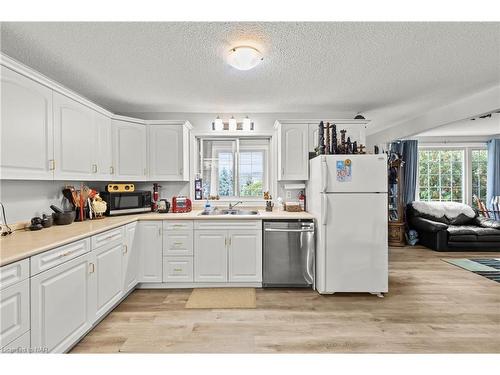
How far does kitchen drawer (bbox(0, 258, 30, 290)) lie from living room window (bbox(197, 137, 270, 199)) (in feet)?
8.46

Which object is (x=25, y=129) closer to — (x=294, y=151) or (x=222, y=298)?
(x=222, y=298)

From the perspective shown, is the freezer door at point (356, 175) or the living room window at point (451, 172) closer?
the freezer door at point (356, 175)

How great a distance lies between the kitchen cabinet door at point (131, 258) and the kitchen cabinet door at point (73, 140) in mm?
751

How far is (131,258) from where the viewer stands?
2793 millimetres

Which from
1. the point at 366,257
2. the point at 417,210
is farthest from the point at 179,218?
the point at 417,210

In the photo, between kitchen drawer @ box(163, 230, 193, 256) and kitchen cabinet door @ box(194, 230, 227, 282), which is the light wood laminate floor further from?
kitchen drawer @ box(163, 230, 193, 256)

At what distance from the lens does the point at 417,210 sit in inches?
207

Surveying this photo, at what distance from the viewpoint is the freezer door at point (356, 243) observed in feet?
9.04

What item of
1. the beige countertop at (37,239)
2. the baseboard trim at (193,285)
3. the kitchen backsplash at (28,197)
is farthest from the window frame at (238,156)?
the kitchen backsplash at (28,197)

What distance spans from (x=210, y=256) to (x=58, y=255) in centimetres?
159

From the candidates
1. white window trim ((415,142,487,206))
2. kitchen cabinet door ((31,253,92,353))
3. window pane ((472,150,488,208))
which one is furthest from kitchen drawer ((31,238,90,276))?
window pane ((472,150,488,208))

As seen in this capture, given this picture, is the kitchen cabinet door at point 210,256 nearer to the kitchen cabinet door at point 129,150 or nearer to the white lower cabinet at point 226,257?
the white lower cabinet at point 226,257

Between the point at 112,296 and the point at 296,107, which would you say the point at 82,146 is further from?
the point at 296,107

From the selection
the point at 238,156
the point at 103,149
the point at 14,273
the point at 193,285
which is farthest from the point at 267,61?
the point at 193,285
